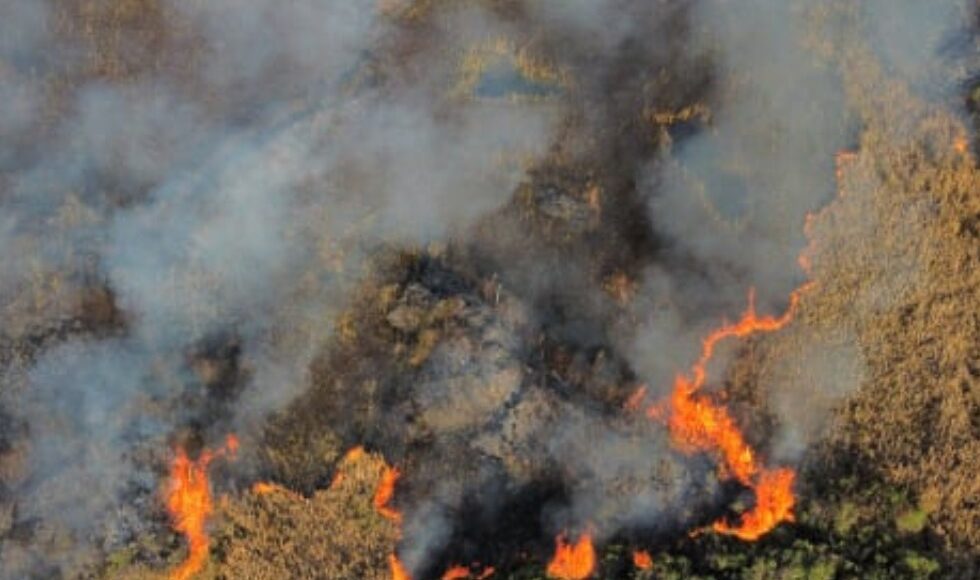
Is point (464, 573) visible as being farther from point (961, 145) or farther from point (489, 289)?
point (961, 145)

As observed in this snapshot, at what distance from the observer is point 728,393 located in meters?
16.5

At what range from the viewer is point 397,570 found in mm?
15609

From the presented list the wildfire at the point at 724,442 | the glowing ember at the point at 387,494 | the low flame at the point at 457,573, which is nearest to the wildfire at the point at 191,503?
the glowing ember at the point at 387,494

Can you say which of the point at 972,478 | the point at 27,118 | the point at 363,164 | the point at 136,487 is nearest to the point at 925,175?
the point at 972,478

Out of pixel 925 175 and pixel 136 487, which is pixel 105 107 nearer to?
pixel 136 487

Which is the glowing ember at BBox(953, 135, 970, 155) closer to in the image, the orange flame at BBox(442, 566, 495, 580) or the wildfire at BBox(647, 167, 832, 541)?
the wildfire at BBox(647, 167, 832, 541)

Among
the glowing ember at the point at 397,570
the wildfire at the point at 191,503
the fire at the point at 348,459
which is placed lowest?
the glowing ember at the point at 397,570

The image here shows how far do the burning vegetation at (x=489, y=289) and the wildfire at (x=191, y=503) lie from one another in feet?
0.11

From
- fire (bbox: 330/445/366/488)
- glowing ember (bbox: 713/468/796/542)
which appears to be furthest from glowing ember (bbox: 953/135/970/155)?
fire (bbox: 330/445/366/488)

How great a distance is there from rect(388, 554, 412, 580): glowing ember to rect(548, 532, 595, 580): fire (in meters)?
1.66

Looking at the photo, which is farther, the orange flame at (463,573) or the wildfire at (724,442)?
the wildfire at (724,442)

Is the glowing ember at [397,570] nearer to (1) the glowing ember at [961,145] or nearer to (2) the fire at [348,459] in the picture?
(2) the fire at [348,459]

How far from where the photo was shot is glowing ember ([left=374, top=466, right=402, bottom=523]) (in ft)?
51.6

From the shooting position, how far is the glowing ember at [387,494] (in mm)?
15719
